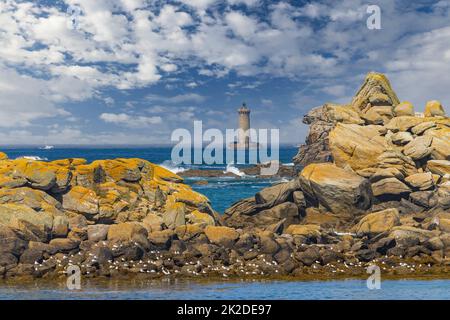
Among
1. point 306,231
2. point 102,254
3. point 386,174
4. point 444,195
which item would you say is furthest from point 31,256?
point 444,195

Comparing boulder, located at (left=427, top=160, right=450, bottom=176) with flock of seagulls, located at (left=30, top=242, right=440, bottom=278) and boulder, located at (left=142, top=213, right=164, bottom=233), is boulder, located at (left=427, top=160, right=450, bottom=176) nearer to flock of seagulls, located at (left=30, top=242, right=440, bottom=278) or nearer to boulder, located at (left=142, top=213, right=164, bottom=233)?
flock of seagulls, located at (left=30, top=242, right=440, bottom=278)

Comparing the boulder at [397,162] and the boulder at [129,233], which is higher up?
the boulder at [397,162]

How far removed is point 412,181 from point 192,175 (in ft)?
243

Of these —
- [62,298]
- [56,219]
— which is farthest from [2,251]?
[62,298]

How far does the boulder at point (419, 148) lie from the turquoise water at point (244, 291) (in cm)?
2595

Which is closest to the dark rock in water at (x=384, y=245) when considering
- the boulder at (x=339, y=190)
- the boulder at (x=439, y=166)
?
the boulder at (x=339, y=190)

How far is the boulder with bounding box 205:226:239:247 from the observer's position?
37.6 metres

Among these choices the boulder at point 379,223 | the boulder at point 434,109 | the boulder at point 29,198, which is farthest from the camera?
the boulder at point 434,109

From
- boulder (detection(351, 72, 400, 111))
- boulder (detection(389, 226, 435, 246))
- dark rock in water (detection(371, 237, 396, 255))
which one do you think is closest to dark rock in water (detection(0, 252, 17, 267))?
dark rock in water (detection(371, 237, 396, 255))

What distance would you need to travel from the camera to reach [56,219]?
3778cm

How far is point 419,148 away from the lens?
178 ft

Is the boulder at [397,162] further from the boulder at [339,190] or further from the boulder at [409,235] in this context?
the boulder at [409,235]

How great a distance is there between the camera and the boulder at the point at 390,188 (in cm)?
5028

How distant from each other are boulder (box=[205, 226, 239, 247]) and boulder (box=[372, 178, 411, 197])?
1933 cm
